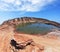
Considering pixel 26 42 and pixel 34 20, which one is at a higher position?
pixel 34 20

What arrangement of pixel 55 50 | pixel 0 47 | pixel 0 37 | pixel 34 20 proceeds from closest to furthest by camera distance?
pixel 55 50
pixel 0 47
pixel 0 37
pixel 34 20

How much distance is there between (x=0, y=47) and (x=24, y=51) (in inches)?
146

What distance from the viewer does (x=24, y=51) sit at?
62.0 feet

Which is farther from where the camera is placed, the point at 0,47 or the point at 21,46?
the point at 0,47

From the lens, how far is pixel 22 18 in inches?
2036

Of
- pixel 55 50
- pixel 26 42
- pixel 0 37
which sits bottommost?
pixel 55 50

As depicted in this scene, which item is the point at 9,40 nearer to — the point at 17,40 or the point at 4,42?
the point at 4,42

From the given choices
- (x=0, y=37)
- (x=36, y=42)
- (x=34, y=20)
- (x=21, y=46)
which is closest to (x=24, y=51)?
(x=21, y=46)

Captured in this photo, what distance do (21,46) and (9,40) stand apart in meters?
3.45

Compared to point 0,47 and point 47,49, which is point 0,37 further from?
point 47,49

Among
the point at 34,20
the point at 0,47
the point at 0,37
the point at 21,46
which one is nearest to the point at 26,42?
the point at 21,46

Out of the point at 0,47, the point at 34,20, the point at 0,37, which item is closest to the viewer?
the point at 0,47

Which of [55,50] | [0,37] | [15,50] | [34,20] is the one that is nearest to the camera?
[55,50]

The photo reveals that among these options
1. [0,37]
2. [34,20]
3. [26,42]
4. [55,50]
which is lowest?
[55,50]
